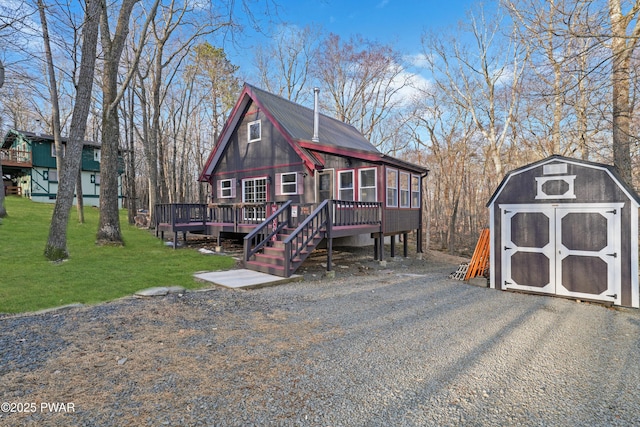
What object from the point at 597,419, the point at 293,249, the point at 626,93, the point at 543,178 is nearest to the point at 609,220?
the point at 543,178

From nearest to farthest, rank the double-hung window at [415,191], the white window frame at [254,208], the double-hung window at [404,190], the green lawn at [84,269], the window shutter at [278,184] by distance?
the green lawn at [84,269], the white window frame at [254,208], the double-hung window at [404,190], the window shutter at [278,184], the double-hung window at [415,191]

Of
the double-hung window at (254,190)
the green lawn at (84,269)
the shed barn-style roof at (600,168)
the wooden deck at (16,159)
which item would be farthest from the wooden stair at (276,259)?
the wooden deck at (16,159)

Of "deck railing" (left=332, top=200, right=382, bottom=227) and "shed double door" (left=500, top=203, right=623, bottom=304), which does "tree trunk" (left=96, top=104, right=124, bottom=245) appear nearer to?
"deck railing" (left=332, top=200, right=382, bottom=227)

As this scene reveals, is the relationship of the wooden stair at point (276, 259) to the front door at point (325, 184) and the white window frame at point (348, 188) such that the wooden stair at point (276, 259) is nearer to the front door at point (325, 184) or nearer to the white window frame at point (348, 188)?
the white window frame at point (348, 188)

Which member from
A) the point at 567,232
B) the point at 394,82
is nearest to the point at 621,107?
the point at 567,232

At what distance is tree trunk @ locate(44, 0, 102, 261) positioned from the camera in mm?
8164

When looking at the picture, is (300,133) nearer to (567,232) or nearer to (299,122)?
(299,122)

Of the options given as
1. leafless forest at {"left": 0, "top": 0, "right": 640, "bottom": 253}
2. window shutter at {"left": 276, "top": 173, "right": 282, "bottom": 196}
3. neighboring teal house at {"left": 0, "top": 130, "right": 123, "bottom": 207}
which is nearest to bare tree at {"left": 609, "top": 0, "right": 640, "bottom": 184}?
leafless forest at {"left": 0, "top": 0, "right": 640, "bottom": 253}

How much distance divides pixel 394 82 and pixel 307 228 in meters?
22.9

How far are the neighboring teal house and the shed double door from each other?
3090 centimetres

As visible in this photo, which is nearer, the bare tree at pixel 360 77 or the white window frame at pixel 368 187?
the white window frame at pixel 368 187

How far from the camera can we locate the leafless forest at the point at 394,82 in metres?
8.08

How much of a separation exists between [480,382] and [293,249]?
563 cm

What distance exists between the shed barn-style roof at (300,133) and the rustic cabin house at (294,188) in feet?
0.14
